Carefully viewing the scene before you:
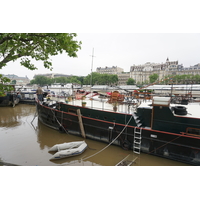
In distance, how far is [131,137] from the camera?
8.45 meters

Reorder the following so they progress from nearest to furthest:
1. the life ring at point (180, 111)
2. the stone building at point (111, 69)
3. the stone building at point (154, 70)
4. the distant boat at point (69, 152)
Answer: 1. the life ring at point (180, 111)
2. the distant boat at point (69, 152)
3. the stone building at point (154, 70)
4. the stone building at point (111, 69)

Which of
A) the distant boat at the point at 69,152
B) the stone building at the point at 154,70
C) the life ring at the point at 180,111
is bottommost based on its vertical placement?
the distant boat at the point at 69,152

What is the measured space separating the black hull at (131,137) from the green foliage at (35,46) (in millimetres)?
4849

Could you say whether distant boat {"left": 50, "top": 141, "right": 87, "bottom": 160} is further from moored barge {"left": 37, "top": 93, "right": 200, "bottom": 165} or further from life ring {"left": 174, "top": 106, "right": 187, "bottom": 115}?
life ring {"left": 174, "top": 106, "right": 187, "bottom": 115}

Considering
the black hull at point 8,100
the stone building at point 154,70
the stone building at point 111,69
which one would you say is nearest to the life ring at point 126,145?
the black hull at point 8,100

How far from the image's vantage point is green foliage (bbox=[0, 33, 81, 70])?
5461mm

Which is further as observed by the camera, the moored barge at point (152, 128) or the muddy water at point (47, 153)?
the muddy water at point (47, 153)

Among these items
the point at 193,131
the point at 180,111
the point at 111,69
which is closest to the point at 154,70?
the point at 111,69

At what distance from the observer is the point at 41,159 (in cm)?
776

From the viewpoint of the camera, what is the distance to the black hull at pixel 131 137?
22.5 feet

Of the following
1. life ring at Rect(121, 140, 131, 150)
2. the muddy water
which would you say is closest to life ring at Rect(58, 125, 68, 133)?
the muddy water

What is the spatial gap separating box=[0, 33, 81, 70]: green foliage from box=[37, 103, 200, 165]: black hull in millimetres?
4849

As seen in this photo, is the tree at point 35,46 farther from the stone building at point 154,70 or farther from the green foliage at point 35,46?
the stone building at point 154,70

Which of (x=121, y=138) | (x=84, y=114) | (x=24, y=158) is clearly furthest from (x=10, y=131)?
(x=121, y=138)
